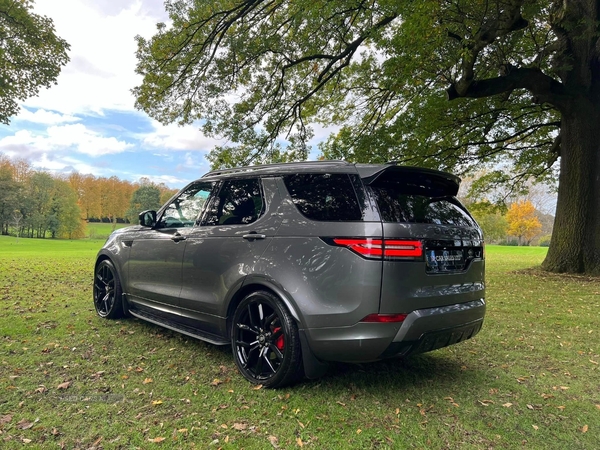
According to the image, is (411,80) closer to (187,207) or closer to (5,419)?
(187,207)

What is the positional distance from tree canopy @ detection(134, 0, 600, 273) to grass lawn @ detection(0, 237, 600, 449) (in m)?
5.48

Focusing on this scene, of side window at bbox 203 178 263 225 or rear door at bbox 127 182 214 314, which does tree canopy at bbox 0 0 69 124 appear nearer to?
rear door at bbox 127 182 214 314

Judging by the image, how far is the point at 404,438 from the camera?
242 centimetres

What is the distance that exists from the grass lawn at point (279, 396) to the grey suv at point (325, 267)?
13.1 inches

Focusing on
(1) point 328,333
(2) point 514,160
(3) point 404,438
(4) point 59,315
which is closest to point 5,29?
(4) point 59,315

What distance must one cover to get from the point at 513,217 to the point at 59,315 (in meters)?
57.2

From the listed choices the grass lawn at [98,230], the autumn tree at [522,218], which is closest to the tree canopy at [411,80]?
the autumn tree at [522,218]

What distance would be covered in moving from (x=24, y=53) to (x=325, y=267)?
44.3 ft

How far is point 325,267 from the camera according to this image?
2.74 metres

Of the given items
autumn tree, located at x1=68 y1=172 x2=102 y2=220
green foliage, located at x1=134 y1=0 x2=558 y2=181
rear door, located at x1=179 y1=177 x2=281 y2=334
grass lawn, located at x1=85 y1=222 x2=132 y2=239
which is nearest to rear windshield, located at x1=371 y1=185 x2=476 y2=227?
rear door, located at x1=179 y1=177 x2=281 y2=334

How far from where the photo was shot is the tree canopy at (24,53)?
11062mm

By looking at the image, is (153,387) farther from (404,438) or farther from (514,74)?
(514,74)

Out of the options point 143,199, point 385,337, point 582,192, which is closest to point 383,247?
point 385,337

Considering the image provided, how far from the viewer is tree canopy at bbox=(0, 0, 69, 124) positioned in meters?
11.1
